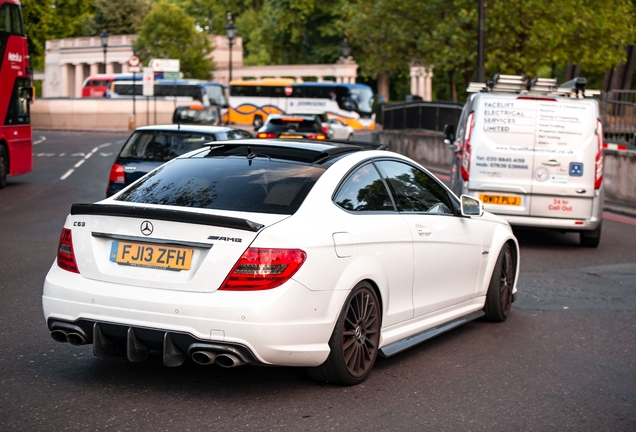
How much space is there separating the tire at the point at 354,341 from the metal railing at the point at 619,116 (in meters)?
15.8

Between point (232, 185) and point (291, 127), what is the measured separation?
2053 cm

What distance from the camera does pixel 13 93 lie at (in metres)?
21.7

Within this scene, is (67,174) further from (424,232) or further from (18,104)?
(424,232)

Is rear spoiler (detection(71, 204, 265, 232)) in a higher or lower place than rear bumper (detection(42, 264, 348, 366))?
higher

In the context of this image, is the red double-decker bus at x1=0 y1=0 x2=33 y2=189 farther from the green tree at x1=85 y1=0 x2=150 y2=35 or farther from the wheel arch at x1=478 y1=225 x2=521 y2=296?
the green tree at x1=85 y1=0 x2=150 y2=35

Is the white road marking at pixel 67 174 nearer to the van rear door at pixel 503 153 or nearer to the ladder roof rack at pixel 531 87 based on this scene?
the ladder roof rack at pixel 531 87

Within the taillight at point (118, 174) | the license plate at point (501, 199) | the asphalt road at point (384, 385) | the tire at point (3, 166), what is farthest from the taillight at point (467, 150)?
the tire at point (3, 166)

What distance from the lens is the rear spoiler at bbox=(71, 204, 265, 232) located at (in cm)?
529

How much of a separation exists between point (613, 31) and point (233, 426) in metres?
30.7

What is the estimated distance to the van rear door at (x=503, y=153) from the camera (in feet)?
43.4

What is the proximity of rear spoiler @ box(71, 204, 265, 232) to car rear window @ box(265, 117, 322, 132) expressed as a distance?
67.1ft

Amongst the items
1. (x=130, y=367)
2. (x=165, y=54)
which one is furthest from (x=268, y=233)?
Result: (x=165, y=54)

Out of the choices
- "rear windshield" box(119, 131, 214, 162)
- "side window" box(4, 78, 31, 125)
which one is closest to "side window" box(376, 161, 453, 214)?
"rear windshield" box(119, 131, 214, 162)

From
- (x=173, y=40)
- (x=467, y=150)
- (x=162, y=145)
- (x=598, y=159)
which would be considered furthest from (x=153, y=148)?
(x=173, y=40)
